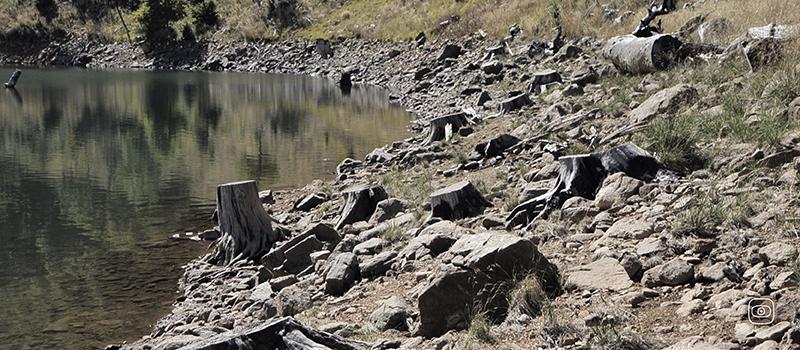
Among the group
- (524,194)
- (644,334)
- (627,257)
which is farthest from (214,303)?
(644,334)

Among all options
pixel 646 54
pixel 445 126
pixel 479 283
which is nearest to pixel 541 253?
pixel 479 283

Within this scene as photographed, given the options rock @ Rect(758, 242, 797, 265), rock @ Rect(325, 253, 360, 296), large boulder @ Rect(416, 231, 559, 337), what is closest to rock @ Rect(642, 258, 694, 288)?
rock @ Rect(758, 242, 797, 265)

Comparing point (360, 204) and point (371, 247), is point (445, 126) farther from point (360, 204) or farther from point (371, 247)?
point (371, 247)

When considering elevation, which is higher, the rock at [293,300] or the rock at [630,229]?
Answer: the rock at [630,229]

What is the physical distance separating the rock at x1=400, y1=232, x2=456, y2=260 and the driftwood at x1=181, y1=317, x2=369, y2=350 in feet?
10.3

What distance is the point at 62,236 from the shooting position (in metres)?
17.4

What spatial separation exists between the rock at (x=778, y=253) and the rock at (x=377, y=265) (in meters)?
4.46

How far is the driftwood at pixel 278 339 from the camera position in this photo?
6.75 m

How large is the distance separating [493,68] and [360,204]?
19563mm

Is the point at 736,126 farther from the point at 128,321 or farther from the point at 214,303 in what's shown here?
the point at 128,321

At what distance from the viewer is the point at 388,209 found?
545 inches

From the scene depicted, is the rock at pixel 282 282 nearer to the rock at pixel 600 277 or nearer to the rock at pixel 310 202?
the rock at pixel 600 277

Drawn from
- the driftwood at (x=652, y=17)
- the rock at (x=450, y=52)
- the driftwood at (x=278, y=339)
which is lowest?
the driftwood at (x=278, y=339)

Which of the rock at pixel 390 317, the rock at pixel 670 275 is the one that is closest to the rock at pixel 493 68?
the rock at pixel 390 317
